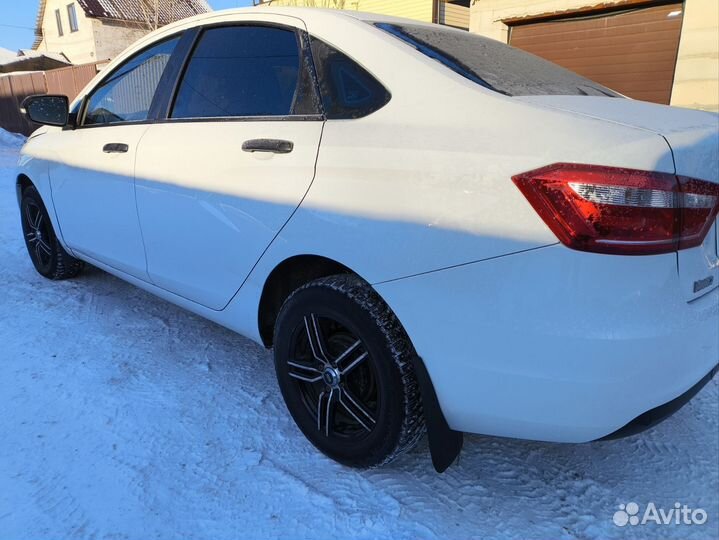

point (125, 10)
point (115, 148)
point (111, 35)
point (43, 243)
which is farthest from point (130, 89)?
point (125, 10)

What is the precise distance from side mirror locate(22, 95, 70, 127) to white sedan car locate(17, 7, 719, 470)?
3.28 feet

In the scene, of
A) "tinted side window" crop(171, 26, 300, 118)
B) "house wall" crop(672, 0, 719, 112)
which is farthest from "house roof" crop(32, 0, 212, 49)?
"tinted side window" crop(171, 26, 300, 118)

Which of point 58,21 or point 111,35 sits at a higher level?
point 58,21

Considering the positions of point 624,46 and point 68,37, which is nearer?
point 624,46

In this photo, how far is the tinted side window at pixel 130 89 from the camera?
2881 millimetres

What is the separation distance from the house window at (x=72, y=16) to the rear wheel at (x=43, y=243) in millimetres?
29239

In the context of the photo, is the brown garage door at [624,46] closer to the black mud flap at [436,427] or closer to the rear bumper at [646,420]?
the rear bumper at [646,420]

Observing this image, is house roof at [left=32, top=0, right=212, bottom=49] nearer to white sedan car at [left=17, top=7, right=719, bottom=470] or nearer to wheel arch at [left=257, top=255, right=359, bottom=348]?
white sedan car at [left=17, top=7, right=719, bottom=470]

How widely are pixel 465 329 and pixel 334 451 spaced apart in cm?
85

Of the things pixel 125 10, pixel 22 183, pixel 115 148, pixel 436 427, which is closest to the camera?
pixel 436 427

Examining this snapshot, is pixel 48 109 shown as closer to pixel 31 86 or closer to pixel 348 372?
pixel 348 372

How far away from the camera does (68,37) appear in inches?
1110

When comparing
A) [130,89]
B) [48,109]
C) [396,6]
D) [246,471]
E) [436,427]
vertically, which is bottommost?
[246,471]

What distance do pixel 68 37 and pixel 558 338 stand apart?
3362 cm
